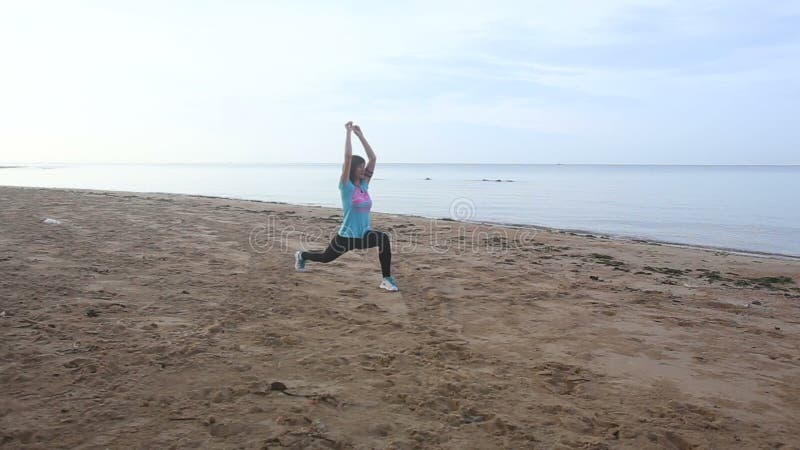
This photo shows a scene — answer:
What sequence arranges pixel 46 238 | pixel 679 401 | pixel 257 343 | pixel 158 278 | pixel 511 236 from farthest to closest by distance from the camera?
pixel 511 236 → pixel 46 238 → pixel 158 278 → pixel 257 343 → pixel 679 401

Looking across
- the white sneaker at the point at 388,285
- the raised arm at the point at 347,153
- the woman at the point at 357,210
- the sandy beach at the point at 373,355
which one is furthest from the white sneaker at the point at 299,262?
the raised arm at the point at 347,153

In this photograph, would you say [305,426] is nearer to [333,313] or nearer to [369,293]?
[333,313]

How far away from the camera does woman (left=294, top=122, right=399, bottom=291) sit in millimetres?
5484

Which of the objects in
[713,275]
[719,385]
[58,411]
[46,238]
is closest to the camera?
[58,411]

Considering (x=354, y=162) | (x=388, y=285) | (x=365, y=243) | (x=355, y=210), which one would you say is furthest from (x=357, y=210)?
(x=388, y=285)

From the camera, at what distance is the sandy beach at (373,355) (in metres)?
2.70

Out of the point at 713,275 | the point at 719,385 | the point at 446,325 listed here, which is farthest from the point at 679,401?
the point at 713,275

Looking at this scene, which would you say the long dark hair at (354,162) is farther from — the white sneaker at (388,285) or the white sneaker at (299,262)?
the white sneaker at (299,262)

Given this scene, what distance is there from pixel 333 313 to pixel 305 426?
7.11 feet

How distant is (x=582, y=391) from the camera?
11.0 feet

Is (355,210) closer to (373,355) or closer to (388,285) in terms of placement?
(388,285)

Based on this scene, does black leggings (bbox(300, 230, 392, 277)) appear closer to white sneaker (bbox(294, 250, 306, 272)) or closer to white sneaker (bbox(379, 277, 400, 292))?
white sneaker (bbox(379, 277, 400, 292))

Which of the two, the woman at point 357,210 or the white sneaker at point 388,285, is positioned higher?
the woman at point 357,210

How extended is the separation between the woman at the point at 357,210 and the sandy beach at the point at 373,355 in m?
0.48
